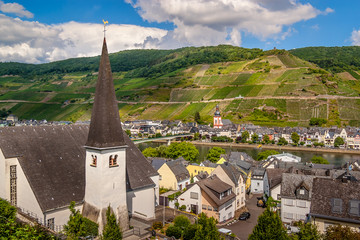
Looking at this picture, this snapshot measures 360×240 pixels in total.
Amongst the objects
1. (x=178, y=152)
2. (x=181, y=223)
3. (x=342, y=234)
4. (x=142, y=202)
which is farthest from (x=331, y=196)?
(x=178, y=152)

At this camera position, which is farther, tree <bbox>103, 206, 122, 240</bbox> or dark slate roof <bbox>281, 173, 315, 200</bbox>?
dark slate roof <bbox>281, 173, 315, 200</bbox>

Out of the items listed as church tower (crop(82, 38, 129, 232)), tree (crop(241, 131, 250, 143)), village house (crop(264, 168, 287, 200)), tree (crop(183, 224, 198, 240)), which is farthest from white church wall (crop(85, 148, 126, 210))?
tree (crop(241, 131, 250, 143))

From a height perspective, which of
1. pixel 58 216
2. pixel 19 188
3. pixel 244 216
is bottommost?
pixel 244 216

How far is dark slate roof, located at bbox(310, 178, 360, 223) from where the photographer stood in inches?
1000

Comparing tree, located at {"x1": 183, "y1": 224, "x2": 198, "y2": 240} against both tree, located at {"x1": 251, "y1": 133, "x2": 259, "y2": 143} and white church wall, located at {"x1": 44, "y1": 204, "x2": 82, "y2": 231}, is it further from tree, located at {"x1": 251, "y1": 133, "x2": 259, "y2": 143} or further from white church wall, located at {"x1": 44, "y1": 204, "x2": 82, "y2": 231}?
tree, located at {"x1": 251, "y1": 133, "x2": 259, "y2": 143}

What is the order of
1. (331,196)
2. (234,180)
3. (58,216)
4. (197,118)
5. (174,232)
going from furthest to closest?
(197,118), (234,180), (174,232), (331,196), (58,216)

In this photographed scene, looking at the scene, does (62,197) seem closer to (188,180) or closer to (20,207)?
(20,207)

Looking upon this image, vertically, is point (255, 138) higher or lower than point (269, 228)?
lower

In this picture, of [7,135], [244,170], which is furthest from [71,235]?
[244,170]

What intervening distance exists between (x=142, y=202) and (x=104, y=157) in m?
10.1

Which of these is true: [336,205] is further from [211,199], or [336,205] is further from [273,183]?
[273,183]

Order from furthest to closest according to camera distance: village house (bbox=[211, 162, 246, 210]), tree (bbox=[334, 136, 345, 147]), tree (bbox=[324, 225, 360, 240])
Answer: tree (bbox=[334, 136, 345, 147]) → village house (bbox=[211, 162, 246, 210]) → tree (bbox=[324, 225, 360, 240])

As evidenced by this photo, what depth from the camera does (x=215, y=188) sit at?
128ft

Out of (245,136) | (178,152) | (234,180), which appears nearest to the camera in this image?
(234,180)
